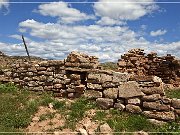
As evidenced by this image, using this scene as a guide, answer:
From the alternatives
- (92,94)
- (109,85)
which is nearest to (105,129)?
(109,85)

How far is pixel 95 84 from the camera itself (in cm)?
1211

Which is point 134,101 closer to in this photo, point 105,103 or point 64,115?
point 105,103

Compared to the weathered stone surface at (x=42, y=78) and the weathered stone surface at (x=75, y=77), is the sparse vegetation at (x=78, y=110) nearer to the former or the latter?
the weathered stone surface at (x=75, y=77)

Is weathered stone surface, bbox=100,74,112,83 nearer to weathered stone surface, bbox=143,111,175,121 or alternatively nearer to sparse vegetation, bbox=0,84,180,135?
sparse vegetation, bbox=0,84,180,135

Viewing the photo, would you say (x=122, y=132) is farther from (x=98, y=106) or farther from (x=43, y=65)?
(x=43, y=65)

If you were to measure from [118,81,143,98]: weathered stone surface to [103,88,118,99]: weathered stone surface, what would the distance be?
0.71ft

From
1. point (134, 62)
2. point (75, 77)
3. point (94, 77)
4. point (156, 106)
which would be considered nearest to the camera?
point (156, 106)

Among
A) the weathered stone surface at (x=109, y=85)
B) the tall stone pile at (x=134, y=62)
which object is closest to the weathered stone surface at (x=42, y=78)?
the weathered stone surface at (x=109, y=85)

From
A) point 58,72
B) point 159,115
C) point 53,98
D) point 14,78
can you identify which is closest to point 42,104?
point 53,98

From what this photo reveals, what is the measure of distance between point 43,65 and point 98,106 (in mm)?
3410

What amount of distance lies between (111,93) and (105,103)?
40cm

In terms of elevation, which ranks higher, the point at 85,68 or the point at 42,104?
the point at 85,68

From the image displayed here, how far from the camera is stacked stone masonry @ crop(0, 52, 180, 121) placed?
10.8 m

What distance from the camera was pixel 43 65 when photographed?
45.2ft
